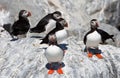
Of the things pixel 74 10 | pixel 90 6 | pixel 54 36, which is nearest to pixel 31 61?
pixel 54 36

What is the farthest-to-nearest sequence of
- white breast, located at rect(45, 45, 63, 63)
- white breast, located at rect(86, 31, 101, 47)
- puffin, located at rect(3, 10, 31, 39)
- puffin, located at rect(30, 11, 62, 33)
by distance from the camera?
1. puffin, located at rect(3, 10, 31, 39)
2. puffin, located at rect(30, 11, 62, 33)
3. white breast, located at rect(86, 31, 101, 47)
4. white breast, located at rect(45, 45, 63, 63)

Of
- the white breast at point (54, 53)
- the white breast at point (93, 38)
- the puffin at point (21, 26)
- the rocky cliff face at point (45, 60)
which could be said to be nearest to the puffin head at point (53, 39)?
the white breast at point (54, 53)

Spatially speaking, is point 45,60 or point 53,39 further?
point 45,60

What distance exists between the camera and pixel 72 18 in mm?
19531

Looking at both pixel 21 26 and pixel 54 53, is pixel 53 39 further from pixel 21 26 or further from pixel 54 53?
pixel 21 26

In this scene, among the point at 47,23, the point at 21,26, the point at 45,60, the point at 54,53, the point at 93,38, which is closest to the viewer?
the point at 54,53

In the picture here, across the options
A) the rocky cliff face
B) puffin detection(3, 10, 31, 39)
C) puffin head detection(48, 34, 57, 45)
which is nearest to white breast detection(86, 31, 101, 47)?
the rocky cliff face

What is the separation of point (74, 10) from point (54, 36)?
356 inches

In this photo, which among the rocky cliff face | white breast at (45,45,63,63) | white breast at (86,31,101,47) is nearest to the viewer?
white breast at (45,45,63,63)

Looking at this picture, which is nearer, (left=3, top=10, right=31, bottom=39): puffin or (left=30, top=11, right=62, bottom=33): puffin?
(left=30, top=11, right=62, bottom=33): puffin

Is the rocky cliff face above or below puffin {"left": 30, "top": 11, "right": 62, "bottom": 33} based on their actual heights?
below

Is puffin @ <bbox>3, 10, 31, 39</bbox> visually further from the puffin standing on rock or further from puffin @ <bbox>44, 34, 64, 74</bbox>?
puffin @ <bbox>44, 34, 64, 74</bbox>

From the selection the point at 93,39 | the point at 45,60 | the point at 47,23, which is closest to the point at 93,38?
the point at 93,39

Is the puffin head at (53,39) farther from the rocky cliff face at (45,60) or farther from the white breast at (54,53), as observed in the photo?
the rocky cliff face at (45,60)
